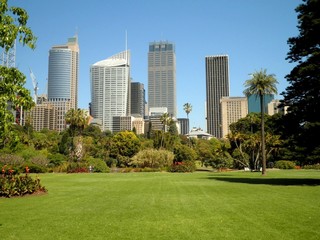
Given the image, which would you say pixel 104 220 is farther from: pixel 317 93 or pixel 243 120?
pixel 243 120

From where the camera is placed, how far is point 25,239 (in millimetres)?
9703

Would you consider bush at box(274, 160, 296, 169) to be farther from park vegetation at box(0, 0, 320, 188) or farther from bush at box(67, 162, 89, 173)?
bush at box(67, 162, 89, 173)

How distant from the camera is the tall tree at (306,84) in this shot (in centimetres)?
2923

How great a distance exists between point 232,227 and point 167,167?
56.3 meters

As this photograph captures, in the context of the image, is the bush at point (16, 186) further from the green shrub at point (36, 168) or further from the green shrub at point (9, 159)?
the green shrub at point (36, 168)

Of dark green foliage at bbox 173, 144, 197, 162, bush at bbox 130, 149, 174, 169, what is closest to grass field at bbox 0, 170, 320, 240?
bush at bbox 130, 149, 174, 169

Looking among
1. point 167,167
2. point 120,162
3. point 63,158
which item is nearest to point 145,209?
point 167,167

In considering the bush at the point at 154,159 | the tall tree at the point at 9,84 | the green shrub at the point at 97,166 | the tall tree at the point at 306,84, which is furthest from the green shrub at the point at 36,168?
the tall tree at the point at 9,84

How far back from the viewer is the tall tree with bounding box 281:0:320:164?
1151 inches

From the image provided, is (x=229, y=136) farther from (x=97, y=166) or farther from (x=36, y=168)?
(x=36, y=168)

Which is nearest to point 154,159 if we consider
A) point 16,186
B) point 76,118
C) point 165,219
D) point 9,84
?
point 76,118

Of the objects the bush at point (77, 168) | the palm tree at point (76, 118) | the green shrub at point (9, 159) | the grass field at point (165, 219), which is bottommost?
the bush at point (77, 168)

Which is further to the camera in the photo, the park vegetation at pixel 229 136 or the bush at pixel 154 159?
the bush at pixel 154 159

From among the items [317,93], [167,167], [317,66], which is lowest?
[167,167]
